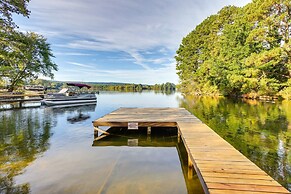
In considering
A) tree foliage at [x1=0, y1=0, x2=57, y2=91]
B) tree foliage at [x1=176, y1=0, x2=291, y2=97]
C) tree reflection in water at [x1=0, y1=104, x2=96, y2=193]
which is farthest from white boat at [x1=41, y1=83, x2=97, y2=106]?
tree foliage at [x1=176, y1=0, x2=291, y2=97]

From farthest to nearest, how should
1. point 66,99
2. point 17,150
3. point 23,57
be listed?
point 66,99 → point 23,57 → point 17,150

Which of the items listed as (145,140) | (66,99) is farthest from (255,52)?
(66,99)

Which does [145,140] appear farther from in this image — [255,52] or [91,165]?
[255,52]

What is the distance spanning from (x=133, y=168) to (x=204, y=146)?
1.54 meters

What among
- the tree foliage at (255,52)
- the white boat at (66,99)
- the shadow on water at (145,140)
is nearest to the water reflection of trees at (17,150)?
the shadow on water at (145,140)

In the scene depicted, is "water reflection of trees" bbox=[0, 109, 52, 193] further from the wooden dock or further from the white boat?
the white boat

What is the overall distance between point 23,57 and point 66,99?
206 inches

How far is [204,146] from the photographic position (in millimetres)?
3564

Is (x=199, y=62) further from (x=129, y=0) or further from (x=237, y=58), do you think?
(x=129, y=0)

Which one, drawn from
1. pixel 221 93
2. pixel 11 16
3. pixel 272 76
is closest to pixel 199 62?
pixel 221 93

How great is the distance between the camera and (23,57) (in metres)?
16.2

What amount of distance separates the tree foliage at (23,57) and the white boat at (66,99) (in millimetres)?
4274

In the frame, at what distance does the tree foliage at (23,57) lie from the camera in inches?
456

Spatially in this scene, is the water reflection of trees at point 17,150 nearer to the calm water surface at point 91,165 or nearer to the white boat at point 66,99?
the calm water surface at point 91,165
